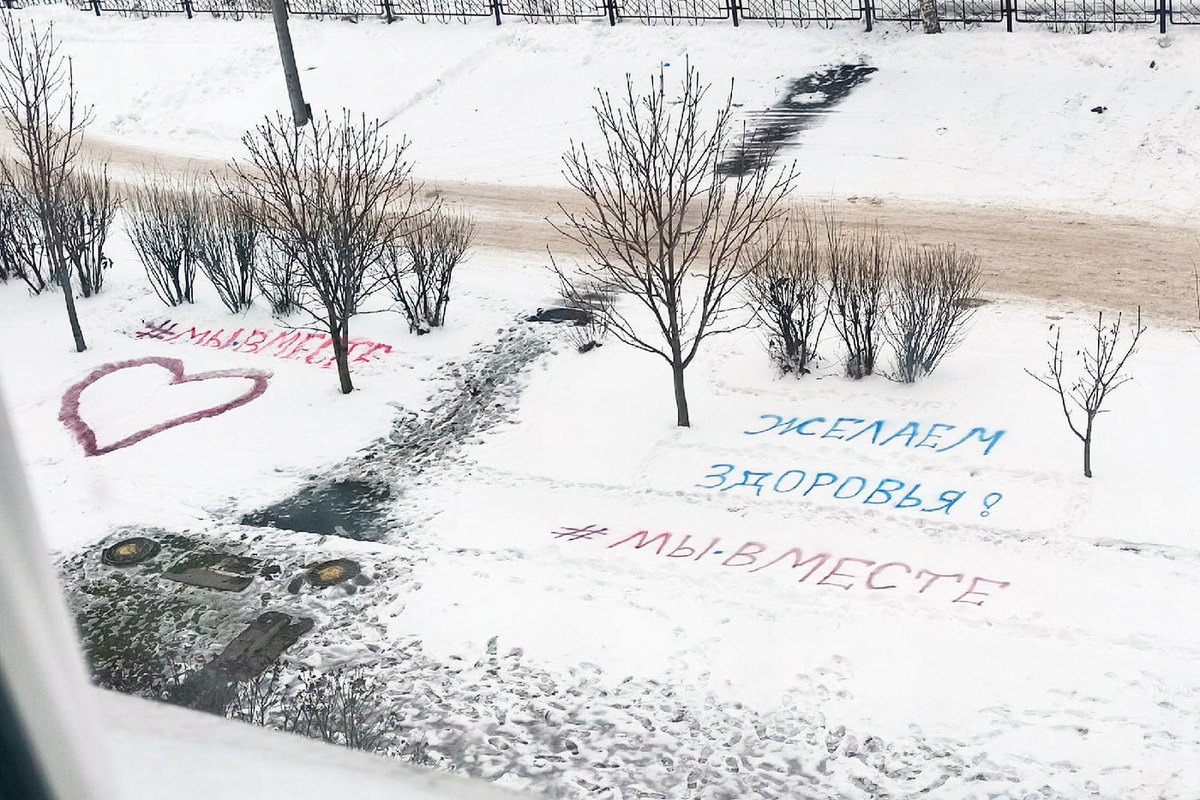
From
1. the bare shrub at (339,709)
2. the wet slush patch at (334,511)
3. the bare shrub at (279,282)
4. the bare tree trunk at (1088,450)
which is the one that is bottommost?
the bare shrub at (339,709)

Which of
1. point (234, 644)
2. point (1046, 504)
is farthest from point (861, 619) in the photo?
point (234, 644)

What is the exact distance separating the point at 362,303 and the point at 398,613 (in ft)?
23.6

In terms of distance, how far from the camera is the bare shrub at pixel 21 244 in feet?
58.1

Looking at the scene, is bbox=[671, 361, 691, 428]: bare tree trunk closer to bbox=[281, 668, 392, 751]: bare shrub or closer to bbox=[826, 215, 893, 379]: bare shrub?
bbox=[826, 215, 893, 379]: bare shrub

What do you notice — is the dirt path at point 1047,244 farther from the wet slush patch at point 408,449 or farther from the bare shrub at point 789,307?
the wet slush patch at point 408,449

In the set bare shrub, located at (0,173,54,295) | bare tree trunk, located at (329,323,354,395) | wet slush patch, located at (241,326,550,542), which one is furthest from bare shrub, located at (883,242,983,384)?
bare shrub, located at (0,173,54,295)

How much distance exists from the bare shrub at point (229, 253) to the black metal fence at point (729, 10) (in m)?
11.6

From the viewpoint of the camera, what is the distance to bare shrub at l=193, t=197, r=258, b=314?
53.9 feet

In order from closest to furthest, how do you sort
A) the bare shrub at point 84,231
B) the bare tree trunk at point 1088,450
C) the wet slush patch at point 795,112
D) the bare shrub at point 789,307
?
the bare tree trunk at point 1088,450 → the bare shrub at point 789,307 → the bare shrub at point 84,231 → the wet slush patch at point 795,112

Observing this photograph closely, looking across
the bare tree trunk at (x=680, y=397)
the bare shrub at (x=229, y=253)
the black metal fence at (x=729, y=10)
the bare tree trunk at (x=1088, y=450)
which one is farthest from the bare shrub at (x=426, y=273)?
the black metal fence at (x=729, y=10)

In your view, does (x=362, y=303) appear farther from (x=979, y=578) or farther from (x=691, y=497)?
(x=979, y=578)

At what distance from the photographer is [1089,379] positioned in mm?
11664

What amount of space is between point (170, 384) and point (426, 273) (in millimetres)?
3245

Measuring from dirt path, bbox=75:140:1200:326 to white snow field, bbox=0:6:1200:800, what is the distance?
366mm
